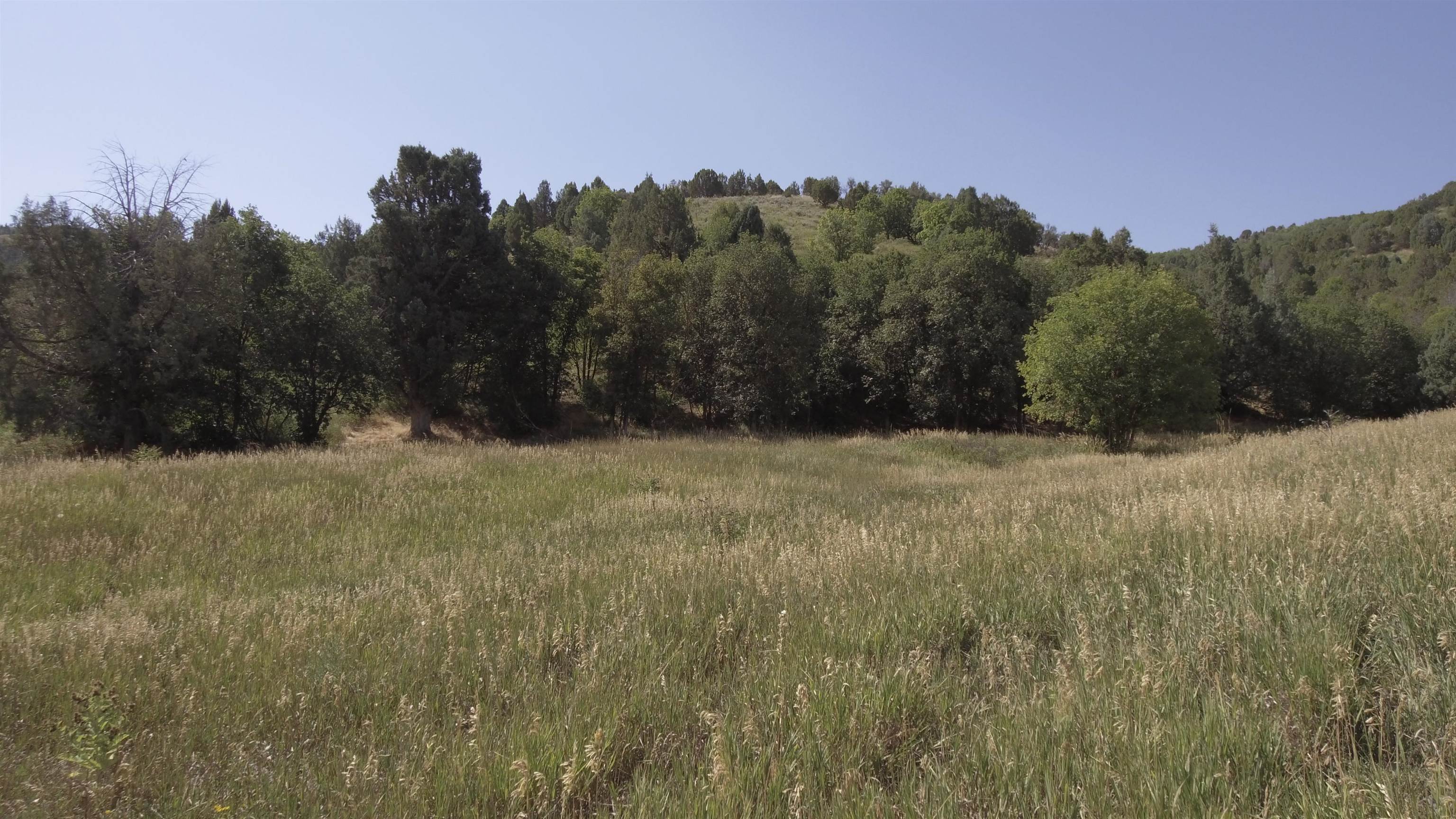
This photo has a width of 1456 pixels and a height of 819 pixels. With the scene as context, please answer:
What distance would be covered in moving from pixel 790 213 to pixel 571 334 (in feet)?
275

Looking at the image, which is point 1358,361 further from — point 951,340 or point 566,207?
point 566,207

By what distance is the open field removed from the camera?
2.36 m

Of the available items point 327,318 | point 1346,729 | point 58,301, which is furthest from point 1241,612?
point 327,318

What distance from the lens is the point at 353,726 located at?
3.28m

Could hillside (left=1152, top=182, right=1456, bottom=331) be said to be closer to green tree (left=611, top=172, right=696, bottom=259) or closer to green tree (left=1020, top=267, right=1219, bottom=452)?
green tree (left=1020, top=267, right=1219, bottom=452)

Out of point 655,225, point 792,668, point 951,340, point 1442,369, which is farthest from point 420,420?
point 1442,369

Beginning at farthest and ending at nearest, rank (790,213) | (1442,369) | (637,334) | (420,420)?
(790,213) < (1442,369) < (637,334) < (420,420)

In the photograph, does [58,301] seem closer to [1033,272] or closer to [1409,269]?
[1033,272]

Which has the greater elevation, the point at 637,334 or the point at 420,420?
the point at 637,334

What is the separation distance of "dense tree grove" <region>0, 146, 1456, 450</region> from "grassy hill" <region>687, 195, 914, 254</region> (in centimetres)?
3732

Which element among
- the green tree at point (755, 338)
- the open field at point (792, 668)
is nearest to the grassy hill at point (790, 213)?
the green tree at point (755, 338)

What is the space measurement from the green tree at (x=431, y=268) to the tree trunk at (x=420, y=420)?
32mm

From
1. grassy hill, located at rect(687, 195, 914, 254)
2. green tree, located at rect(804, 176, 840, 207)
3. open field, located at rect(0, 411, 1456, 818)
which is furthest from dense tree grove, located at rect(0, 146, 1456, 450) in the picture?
green tree, located at rect(804, 176, 840, 207)

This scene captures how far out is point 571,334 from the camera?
34.1 metres
